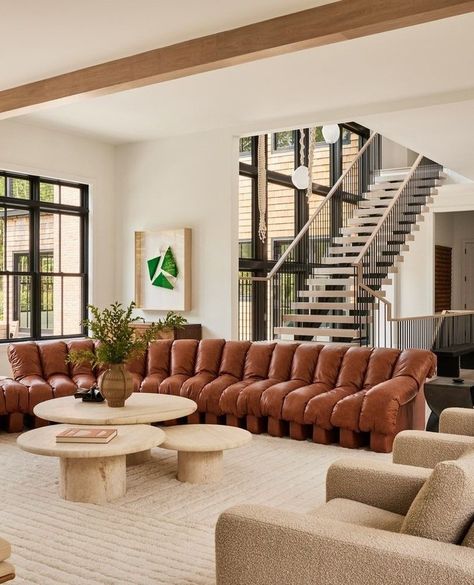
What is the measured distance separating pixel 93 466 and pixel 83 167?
554 centimetres

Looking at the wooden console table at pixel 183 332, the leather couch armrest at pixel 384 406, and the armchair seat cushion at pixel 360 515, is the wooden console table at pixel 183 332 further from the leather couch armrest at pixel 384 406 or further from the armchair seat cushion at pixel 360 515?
the armchair seat cushion at pixel 360 515

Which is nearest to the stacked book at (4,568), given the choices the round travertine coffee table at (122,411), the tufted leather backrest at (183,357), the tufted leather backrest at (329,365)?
the round travertine coffee table at (122,411)

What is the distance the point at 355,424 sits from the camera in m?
5.54

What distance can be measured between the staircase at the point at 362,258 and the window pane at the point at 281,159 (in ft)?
4.45

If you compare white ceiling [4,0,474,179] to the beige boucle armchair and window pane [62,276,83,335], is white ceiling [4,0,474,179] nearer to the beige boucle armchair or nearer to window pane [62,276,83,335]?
window pane [62,276,83,335]

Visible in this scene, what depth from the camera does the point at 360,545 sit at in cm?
205

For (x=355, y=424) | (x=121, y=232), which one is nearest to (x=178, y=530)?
(x=355, y=424)

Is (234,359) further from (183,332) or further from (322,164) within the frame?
(322,164)

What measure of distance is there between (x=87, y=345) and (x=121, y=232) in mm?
2608

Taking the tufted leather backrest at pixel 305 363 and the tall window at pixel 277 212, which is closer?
the tufted leather backrest at pixel 305 363

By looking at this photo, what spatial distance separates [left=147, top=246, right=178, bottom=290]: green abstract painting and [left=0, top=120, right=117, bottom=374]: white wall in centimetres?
72

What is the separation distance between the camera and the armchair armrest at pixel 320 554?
1.94 metres

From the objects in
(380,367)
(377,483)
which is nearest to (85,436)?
(377,483)

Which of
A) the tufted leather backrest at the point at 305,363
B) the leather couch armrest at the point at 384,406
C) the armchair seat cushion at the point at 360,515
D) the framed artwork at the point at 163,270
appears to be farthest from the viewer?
the framed artwork at the point at 163,270
